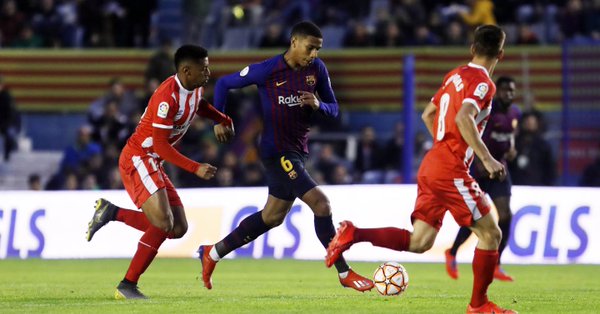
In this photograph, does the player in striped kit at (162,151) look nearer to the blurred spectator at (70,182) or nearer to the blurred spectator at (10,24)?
the blurred spectator at (70,182)

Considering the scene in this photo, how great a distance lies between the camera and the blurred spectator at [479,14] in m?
22.7

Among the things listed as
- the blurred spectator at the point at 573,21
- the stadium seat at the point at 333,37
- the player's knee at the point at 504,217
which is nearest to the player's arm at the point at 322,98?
the player's knee at the point at 504,217

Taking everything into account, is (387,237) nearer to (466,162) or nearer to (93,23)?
(466,162)

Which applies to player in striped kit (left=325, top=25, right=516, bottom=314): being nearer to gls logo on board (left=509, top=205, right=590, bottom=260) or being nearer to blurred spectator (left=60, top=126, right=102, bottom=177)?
gls logo on board (left=509, top=205, right=590, bottom=260)

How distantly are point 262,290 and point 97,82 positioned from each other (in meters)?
13.2

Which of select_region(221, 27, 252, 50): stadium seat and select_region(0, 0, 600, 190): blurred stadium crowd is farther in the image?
select_region(221, 27, 252, 50): stadium seat

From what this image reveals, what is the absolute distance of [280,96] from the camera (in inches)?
468

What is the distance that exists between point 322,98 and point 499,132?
3.10 m

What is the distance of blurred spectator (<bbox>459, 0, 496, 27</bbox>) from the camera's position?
22.7m

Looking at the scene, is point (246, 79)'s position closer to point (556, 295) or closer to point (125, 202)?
point (556, 295)

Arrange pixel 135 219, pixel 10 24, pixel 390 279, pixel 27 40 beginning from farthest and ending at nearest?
pixel 10 24, pixel 27 40, pixel 135 219, pixel 390 279

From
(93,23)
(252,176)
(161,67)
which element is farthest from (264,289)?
(93,23)

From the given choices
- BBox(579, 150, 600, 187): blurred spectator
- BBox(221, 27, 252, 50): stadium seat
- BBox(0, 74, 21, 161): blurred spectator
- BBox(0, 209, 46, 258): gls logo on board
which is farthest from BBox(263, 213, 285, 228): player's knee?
BBox(221, 27, 252, 50): stadium seat

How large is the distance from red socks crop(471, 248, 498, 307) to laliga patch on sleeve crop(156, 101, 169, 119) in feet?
9.38
